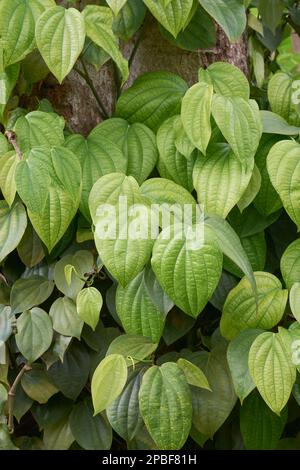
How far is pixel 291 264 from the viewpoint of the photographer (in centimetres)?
108

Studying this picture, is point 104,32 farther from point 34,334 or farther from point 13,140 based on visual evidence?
point 34,334

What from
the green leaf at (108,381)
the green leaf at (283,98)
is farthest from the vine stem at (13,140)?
the green leaf at (283,98)

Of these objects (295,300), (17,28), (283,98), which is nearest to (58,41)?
(17,28)

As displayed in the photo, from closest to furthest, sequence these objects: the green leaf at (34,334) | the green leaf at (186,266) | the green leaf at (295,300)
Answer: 1. the green leaf at (186,266)
2. the green leaf at (295,300)
3. the green leaf at (34,334)

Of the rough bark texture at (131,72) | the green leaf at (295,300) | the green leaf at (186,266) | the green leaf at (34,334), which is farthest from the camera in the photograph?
the rough bark texture at (131,72)

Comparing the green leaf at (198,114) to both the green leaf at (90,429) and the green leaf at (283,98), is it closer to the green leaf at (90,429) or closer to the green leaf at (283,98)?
the green leaf at (283,98)

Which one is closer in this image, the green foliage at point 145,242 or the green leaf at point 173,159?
the green foliage at point 145,242

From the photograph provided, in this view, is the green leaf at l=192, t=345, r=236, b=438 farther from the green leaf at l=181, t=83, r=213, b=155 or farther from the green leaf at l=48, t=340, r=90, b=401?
the green leaf at l=181, t=83, r=213, b=155

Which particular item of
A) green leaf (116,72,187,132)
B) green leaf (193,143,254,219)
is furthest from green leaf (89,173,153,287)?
green leaf (116,72,187,132)

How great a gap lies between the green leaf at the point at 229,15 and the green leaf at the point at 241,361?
468mm

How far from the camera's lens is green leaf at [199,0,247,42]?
1.12 meters

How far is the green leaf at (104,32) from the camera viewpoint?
1.04 metres

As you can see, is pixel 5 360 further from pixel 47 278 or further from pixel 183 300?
pixel 183 300

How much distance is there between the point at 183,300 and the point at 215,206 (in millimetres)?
184
